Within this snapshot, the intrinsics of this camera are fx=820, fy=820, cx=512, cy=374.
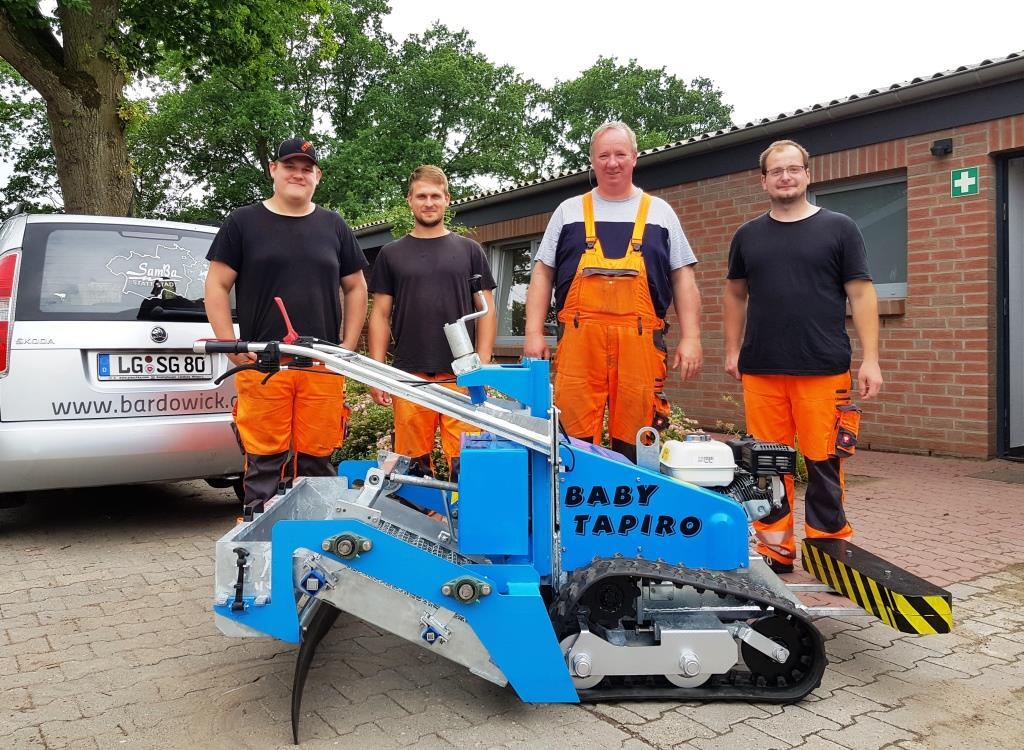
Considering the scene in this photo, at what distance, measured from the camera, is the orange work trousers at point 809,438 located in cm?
360

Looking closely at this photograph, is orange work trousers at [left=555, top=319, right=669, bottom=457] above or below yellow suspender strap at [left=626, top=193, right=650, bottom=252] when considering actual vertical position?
below

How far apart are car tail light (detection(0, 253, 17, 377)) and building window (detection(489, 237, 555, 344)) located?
28.4ft

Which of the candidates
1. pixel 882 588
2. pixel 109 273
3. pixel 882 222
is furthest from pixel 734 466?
pixel 882 222

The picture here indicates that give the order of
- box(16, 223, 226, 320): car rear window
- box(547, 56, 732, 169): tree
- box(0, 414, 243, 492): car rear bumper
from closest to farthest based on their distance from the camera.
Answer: box(0, 414, 243, 492): car rear bumper → box(16, 223, 226, 320): car rear window → box(547, 56, 732, 169): tree

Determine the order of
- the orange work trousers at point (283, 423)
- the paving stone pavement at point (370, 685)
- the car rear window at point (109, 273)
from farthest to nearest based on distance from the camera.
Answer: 1. the car rear window at point (109, 273)
2. the orange work trousers at point (283, 423)
3. the paving stone pavement at point (370, 685)

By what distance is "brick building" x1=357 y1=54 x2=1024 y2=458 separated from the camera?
694cm

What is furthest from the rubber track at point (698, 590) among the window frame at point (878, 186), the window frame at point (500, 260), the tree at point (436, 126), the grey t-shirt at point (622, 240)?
the tree at point (436, 126)

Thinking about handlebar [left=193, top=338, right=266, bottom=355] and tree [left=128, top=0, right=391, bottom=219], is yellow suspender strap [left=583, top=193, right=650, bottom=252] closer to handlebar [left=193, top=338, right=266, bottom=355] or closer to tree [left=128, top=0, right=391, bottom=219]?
handlebar [left=193, top=338, right=266, bottom=355]

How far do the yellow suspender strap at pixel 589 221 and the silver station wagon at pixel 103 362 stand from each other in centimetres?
227

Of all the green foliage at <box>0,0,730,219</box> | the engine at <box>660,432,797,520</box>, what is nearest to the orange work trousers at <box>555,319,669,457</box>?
the engine at <box>660,432,797,520</box>

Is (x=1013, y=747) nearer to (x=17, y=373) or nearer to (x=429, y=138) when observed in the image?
(x=17, y=373)

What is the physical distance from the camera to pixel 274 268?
3.66 metres

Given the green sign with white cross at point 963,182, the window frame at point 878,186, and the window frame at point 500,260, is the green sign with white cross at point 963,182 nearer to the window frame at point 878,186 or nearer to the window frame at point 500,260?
the window frame at point 878,186

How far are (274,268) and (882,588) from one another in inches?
108
